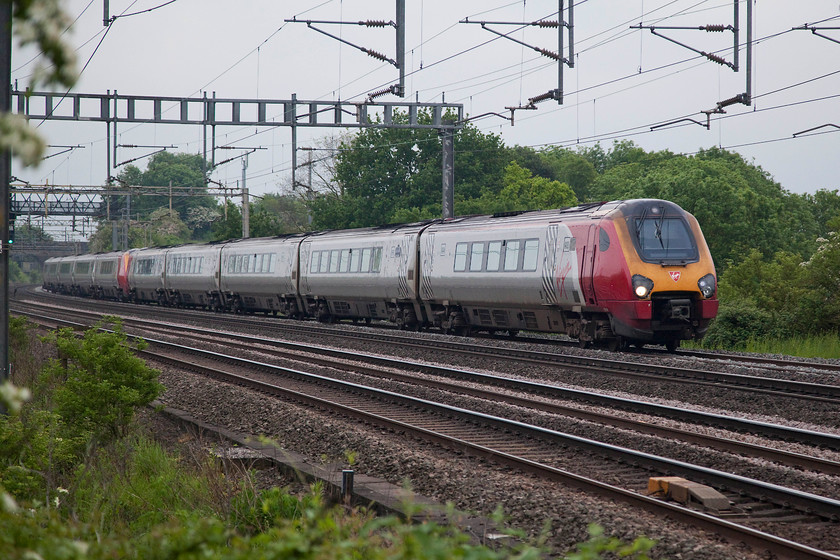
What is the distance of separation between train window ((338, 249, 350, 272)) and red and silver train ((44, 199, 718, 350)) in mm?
34

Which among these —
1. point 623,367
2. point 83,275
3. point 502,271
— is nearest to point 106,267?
point 83,275

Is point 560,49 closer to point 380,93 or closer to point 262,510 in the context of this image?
point 380,93

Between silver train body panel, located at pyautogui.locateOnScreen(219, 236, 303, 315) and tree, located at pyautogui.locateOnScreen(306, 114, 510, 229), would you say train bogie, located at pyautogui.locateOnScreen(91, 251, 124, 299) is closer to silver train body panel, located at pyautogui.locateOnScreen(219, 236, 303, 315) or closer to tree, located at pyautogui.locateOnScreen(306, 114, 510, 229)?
tree, located at pyautogui.locateOnScreen(306, 114, 510, 229)

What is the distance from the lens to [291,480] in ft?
27.5

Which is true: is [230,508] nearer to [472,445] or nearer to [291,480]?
[291,480]

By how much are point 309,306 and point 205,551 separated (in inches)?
1175

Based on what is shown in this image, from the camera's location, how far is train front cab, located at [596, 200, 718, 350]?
690 inches

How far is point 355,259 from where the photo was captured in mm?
28234

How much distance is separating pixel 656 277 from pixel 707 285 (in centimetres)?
125

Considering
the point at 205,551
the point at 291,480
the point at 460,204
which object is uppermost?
the point at 460,204

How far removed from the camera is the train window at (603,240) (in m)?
17.9

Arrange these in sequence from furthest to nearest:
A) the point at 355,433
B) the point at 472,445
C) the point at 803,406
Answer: the point at 803,406 → the point at 355,433 → the point at 472,445

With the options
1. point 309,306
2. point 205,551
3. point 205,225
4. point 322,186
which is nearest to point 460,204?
point 322,186

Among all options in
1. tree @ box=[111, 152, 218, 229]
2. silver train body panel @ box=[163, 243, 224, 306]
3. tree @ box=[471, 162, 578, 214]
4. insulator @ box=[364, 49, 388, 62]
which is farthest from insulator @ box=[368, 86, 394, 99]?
tree @ box=[111, 152, 218, 229]
